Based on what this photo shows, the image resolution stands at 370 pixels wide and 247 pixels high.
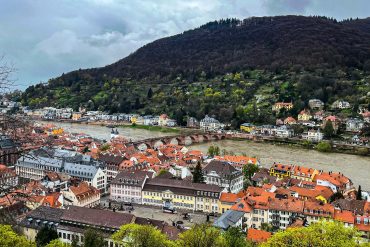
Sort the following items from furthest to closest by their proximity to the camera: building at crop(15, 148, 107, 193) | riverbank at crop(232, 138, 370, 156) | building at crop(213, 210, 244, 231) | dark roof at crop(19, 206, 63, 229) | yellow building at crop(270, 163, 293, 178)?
1. riverbank at crop(232, 138, 370, 156)
2. yellow building at crop(270, 163, 293, 178)
3. building at crop(15, 148, 107, 193)
4. building at crop(213, 210, 244, 231)
5. dark roof at crop(19, 206, 63, 229)

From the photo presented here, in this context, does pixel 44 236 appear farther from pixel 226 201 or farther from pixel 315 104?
pixel 315 104

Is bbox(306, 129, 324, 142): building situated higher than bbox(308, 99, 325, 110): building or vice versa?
bbox(308, 99, 325, 110): building

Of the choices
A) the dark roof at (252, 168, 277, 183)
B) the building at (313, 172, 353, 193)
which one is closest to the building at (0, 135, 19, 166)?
the dark roof at (252, 168, 277, 183)

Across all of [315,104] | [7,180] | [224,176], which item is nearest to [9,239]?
[7,180]

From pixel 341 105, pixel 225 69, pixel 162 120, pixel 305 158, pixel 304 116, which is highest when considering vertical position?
pixel 225 69

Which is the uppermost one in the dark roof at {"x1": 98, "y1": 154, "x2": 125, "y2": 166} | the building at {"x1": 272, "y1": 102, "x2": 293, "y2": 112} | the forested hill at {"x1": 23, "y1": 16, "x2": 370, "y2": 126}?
the forested hill at {"x1": 23, "y1": 16, "x2": 370, "y2": 126}

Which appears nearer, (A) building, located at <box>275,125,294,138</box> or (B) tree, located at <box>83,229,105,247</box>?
(B) tree, located at <box>83,229,105,247</box>

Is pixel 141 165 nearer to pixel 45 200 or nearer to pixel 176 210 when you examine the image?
pixel 176 210

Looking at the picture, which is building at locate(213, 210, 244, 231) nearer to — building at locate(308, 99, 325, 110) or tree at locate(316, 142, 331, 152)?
tree at locate(316, 142, 331, 152)
